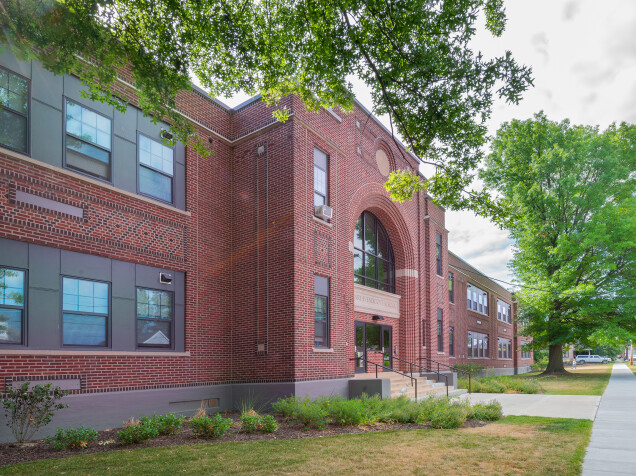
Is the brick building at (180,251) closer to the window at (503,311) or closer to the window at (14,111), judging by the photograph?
the window at (14,111)

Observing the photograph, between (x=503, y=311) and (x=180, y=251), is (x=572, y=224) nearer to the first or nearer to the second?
(x=503, y=311)

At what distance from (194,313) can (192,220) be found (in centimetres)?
253

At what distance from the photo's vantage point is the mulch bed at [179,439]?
24.8 feet

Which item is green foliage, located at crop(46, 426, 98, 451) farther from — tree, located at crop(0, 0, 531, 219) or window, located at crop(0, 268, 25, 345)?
tree, located at crop(0, 0, 531, 219)

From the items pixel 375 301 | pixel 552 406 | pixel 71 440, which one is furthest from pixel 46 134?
pixel 552 406

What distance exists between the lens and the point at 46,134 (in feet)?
32.1

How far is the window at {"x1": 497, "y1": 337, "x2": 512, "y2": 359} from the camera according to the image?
138 feet

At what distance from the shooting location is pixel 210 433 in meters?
8.89

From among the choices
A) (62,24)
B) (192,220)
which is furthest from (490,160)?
(62,24)

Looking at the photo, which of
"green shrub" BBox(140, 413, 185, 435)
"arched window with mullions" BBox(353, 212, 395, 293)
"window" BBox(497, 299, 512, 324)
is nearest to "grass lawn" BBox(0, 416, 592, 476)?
"green shrub" BBox(140, 413, 185, 435)

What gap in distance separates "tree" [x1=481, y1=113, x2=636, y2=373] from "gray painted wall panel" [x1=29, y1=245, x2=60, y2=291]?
81.6ft

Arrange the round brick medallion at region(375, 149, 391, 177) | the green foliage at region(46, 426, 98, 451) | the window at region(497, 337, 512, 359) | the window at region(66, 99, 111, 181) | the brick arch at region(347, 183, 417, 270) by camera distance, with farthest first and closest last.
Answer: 1. the window at region(497, 337, 512, 359)
2. the round brick medallion at region(375, 149, 391, 177)
3. the brick arch at region(347, 183, 417, 270)
4. the window at region(66, 99, 111, 181)
5. the green foliage at region(46, 426, 98, 451)

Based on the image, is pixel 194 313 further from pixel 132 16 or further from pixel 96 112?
pixel 132 16

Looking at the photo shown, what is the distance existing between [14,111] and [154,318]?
5.47 m
